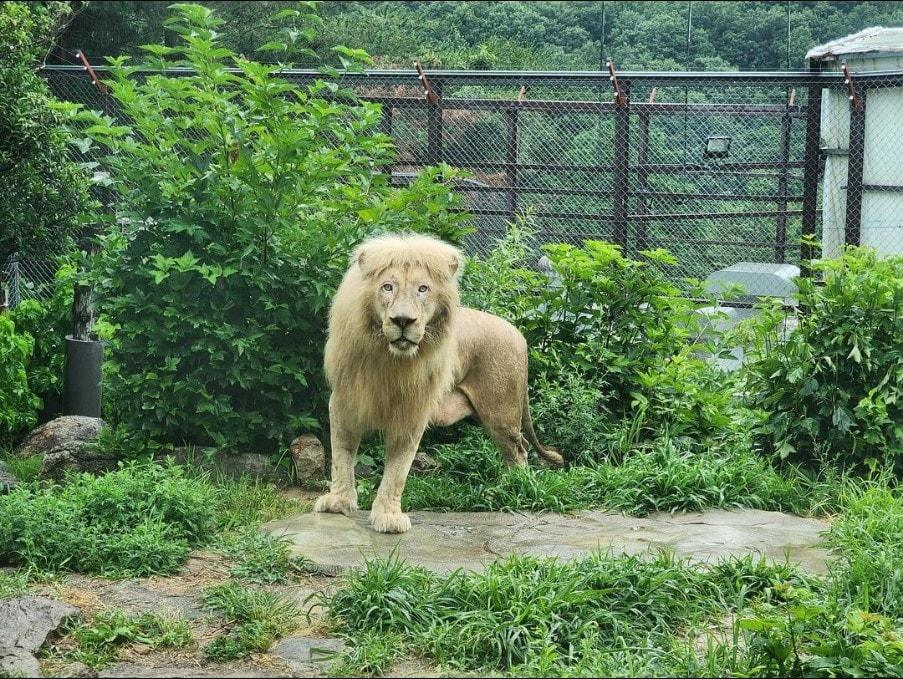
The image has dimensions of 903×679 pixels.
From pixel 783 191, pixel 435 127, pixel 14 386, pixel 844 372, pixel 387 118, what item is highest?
pixel 387 118

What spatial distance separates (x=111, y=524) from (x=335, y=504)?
3.77ft

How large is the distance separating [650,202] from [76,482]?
26.6ft

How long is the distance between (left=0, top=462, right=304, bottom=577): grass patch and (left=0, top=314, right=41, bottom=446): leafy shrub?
2.04 m

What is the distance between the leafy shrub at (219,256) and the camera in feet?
22.0

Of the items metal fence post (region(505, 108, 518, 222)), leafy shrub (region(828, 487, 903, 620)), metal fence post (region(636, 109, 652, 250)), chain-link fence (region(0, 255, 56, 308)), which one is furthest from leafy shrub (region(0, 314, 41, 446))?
leafy shrub (region(828, 487, 903, 620))

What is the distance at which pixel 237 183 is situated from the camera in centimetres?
681

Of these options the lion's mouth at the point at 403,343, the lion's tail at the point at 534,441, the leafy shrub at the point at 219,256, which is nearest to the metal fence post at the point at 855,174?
the lion's tail at the point at 534,441

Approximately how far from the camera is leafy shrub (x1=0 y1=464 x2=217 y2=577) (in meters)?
5.07

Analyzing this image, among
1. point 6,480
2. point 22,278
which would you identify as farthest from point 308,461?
point 22,278

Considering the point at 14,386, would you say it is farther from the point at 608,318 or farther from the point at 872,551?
the point at 872,551

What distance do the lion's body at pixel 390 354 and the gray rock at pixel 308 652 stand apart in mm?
1392

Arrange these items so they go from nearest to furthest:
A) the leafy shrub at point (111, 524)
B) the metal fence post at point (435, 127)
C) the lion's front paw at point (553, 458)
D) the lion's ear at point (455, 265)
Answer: the leafy shrub at point (111, 524) → the lion's ear at point (455, 265) → the lion's front paw at point (553, 458) → the metal fence post at point (435, 127)

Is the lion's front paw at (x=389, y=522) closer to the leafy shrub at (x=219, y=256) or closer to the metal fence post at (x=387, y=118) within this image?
the leafy shrub at (x=219, y=256)

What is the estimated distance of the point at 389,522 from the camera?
5.62 meters
